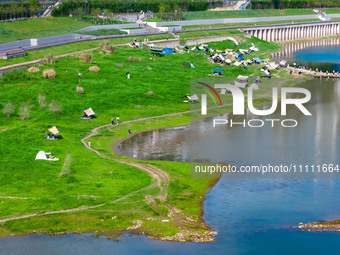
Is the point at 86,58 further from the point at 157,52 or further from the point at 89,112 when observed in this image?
the point at 89,112

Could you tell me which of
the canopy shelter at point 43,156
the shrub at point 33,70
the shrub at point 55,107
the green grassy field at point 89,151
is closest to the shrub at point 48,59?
the green grassy field at point 89,151

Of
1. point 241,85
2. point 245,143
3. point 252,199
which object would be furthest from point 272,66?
point 252,199

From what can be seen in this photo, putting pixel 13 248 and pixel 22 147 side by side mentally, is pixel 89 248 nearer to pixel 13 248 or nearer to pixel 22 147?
pixel 13 248

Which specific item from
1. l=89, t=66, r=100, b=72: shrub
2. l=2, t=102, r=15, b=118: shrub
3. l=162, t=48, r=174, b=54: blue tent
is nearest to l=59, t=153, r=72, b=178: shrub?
l=2, t=102, r=15, b=118: shrub

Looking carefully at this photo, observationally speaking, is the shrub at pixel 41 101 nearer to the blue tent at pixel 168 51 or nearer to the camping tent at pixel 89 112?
the camping tent at pixel 89 112

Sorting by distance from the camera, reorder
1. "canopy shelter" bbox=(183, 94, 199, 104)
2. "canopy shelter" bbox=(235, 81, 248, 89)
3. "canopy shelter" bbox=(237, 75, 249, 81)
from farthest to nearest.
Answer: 1. "canopy shelter" bbox=(237, 75, 249, 81)
2. "canopy shelter" bbox=(235, 81, 248, 89)
3. "canopy shelter" bbox=(183, 94, 199, 104)

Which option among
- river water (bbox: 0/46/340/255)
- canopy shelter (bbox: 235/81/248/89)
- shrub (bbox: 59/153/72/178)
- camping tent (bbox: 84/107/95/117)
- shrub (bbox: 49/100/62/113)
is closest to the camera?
river water (bbox: 0/46/340/255)

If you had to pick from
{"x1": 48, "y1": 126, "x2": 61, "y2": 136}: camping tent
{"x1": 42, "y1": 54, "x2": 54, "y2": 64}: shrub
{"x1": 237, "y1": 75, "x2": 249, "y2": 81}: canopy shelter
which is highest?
{"x1": 42, "y1": 54, "x2": 54, "y2": 64}: shrub

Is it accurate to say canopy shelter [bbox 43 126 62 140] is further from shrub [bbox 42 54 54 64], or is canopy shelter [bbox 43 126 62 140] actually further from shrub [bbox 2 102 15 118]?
shrub [bbox 42 54 54 64]
